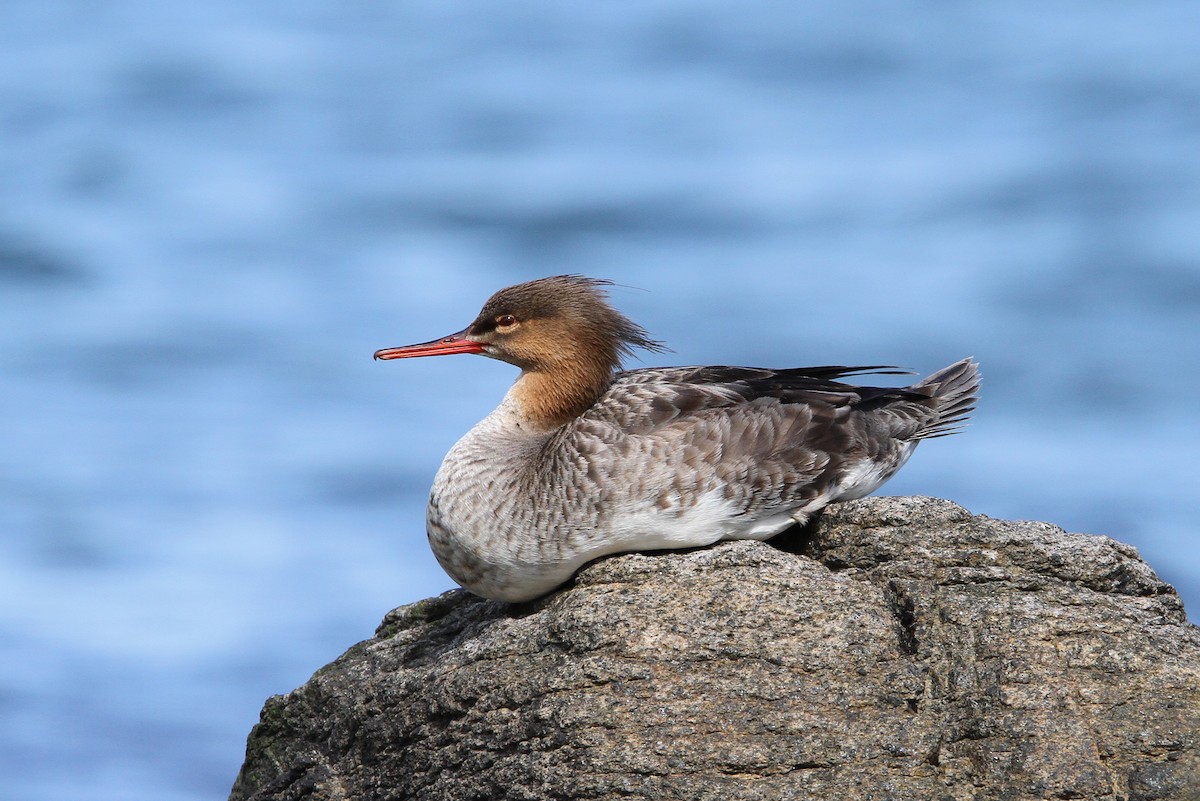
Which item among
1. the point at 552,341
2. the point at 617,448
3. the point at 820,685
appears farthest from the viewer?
the point at 552,341

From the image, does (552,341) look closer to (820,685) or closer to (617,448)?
(617,448)

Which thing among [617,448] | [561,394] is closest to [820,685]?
[617,448]

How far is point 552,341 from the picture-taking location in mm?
7066

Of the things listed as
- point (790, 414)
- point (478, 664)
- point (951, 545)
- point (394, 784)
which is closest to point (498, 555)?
point (478, 664)

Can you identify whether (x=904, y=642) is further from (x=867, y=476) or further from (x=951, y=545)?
(x=867, y=476)

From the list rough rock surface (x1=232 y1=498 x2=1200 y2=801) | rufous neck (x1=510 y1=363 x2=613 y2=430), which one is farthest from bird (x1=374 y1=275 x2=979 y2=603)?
rough rock surface (x1=232 y1=498 x2=1200 y2=801)

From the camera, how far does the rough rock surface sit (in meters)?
5.20

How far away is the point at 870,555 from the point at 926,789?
1188 millimetres

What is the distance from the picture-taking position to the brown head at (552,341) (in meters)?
7.07

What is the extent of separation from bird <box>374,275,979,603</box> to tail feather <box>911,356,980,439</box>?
1.1 inches

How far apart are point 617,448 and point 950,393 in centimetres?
213

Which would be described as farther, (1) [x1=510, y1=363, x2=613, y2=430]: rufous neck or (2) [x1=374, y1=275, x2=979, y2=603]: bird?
(1) [x1=510, y1=363, x2=613, y2=430]: rufous neck

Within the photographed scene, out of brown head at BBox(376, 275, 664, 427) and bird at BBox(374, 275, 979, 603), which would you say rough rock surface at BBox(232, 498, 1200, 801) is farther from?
brown head at BBox(376, 275, 664, 427)

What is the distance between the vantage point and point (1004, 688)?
540cm
